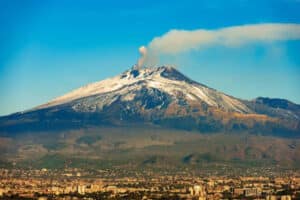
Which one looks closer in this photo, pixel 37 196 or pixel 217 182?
pixel 37 196

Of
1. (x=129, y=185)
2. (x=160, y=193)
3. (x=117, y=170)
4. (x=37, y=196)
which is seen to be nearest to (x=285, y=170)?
(x=117, y=170)

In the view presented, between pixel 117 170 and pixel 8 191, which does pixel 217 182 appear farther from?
pixel 117 170

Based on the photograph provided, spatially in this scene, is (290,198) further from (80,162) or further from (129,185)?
(80,162)

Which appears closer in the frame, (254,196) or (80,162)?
(254,196)

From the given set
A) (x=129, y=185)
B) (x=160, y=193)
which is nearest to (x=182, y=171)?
(x=129, y=185)

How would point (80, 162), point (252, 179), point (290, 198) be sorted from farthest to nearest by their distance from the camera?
point (80, 162), point (252, 179), point (290, 198)

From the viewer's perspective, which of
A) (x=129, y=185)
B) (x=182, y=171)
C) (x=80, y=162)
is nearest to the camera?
(x=129, y=185)

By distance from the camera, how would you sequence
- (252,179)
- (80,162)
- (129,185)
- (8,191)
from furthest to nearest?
(80,162)
(252,179)
(129,185)
(8,191)

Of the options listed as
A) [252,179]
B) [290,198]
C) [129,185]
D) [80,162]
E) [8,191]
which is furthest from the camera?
[80,162]

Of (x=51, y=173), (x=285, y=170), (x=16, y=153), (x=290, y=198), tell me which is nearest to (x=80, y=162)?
(x=16, y=153)
